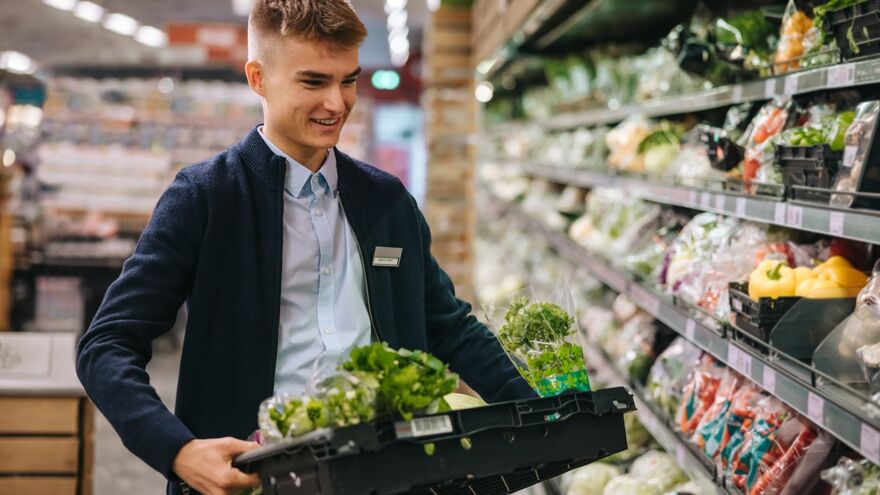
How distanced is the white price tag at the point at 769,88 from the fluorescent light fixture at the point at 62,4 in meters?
14.6

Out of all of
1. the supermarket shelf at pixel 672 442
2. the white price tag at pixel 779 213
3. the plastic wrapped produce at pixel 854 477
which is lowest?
the supermarket shelf at pixel 672 442

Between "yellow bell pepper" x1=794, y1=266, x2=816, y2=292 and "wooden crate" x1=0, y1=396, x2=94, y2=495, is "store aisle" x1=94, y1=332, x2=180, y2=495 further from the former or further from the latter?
"yellow bell pepper" x1=794, y1=266, x2=816, y2=292

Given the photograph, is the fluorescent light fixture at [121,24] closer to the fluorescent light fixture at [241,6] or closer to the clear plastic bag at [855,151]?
the fluorescent light fixture at [241,6]

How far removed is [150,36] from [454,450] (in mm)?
19851

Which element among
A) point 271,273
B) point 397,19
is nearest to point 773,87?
point 271,273

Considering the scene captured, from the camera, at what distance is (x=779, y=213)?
88.5 inches

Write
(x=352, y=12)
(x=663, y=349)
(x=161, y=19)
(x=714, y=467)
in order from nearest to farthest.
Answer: (x=352, y=12), (x=714, y=467), (x=663, y=349), (x=161, y=19)

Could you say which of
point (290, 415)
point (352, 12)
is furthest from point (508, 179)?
point (290, 415)

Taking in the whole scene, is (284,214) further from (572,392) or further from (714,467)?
(714,467)

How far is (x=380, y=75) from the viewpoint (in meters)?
23.1

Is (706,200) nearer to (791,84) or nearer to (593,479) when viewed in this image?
(791,84)

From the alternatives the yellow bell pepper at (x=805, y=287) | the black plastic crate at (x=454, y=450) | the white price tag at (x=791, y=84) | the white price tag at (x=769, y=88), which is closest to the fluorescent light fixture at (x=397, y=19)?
the white price tag at (x=769, y=88)

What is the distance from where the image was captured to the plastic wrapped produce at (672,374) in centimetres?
309

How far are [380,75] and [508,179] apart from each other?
16.0 m
